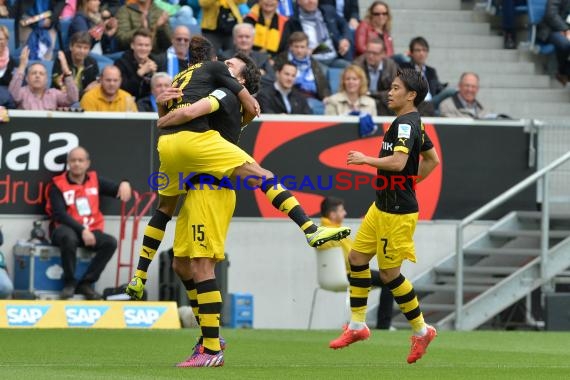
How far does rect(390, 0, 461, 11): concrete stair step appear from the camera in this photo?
80.0ft

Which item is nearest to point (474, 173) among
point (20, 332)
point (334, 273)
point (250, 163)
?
point (334, 273)

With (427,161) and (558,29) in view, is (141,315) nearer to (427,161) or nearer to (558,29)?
(427,161)

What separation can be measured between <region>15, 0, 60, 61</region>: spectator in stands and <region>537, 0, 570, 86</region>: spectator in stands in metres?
7.56

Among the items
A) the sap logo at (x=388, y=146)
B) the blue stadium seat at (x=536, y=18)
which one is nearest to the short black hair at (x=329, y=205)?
the sap logo at (x=388, y=146)

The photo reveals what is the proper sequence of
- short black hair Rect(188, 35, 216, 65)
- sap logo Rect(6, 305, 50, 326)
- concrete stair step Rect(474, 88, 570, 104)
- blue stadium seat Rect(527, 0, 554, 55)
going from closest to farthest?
1. short black hair Rect(188, 35, 216, 65)
2. sap logo Rect(6, 305, 50, 326)
3. concrete stair step Rect(474, 88, 570, 104)
4. blue stadium seat Rect(527, 0, 554, 55)

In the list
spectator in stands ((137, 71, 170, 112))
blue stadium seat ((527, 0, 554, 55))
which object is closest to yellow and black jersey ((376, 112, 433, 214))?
spectator in stands ((137, 71, 170, 112))

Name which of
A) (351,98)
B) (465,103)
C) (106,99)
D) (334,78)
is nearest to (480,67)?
(465,103)

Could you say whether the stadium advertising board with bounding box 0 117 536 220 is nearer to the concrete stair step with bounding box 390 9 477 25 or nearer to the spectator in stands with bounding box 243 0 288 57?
the spectator in stands with bounding box 243 0 288 57

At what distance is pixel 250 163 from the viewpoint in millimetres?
11008

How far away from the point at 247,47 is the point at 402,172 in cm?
776

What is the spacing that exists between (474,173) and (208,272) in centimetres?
937

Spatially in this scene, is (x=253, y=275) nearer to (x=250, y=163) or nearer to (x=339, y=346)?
(x=339, y=346)

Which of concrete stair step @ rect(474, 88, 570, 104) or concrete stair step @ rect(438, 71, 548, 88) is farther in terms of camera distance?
concrete stair step @ rect(438, 71, 548, 88)

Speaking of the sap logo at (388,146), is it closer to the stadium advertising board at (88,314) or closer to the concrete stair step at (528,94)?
the stadium advertising board at (88,314)
